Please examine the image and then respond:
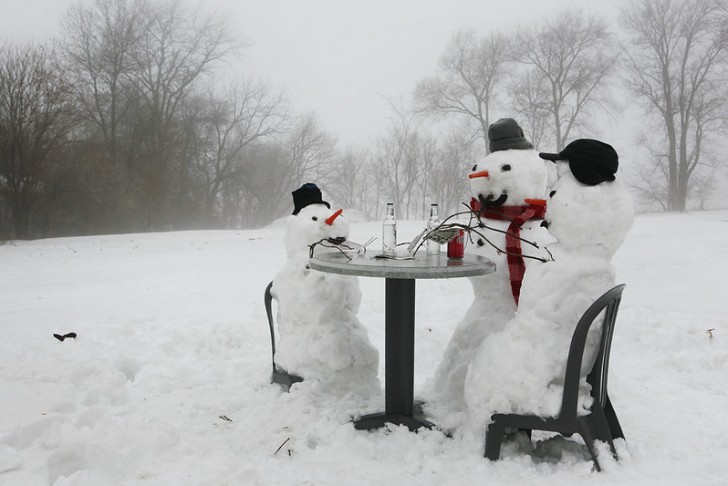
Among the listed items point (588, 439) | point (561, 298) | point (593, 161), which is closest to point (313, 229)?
point (561, 298)

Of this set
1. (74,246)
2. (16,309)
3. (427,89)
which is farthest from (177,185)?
(16,309)

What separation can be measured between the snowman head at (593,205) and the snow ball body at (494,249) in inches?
20.1

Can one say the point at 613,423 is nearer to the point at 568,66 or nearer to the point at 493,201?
the point at 493,201

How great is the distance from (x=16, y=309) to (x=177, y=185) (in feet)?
63.2

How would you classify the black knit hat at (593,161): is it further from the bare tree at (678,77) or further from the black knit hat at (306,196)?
the bare tree at (678,77)

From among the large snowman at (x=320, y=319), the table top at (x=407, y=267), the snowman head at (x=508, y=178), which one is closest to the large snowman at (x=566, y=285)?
the table top at (x=407, y=267)

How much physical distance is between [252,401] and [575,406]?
2.03 metres

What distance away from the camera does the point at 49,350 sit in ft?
13.6

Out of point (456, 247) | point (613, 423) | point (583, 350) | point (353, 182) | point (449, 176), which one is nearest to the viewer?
point (583, 350)

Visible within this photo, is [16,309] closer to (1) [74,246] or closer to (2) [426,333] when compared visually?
(2) [426,333]

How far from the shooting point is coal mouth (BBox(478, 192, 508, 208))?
3.04m

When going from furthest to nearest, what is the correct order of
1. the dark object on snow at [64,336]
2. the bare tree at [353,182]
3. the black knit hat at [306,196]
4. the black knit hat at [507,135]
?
the bare tree at [353,182]
the dark object on snow at [64,336]
the black knit hat at [306,196]
the black knit hat at [507,135]

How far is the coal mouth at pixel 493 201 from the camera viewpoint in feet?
9.98

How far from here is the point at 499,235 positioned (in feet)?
9.87
